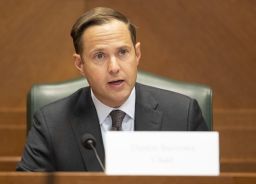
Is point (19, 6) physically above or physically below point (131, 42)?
above

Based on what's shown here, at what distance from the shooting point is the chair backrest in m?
2.22

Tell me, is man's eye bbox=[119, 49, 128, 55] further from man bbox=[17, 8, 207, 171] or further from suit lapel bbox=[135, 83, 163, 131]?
suit lapel bbox=[135, 83, 163, 131]

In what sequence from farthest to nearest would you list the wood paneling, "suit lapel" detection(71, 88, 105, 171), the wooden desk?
the wood paneling < "suit lapel" detection(71, 88, 105, 171) < the wooden desk

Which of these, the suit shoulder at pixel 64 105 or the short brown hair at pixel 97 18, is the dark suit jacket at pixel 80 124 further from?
the short brown hair at pixel 97 18

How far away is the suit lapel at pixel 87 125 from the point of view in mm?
1978

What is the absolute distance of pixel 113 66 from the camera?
200 cm

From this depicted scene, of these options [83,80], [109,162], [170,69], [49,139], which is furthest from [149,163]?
[170,69]

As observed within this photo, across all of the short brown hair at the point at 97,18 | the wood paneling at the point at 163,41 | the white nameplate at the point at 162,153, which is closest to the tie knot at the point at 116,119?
the short brown hair at the point at 97,18

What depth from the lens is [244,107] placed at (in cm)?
314

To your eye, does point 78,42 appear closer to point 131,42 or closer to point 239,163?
point 131,42

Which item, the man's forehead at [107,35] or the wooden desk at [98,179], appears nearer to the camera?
the wooden desk at [98,179]

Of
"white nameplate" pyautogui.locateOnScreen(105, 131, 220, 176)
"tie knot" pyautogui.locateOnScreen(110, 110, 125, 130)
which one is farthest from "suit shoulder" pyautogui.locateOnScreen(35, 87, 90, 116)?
"white nameplate" pyautogui.locateOnScreen(105, 131, 220, 176)

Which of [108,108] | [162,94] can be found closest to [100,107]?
[108,108]

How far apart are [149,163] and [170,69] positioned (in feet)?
6.17
